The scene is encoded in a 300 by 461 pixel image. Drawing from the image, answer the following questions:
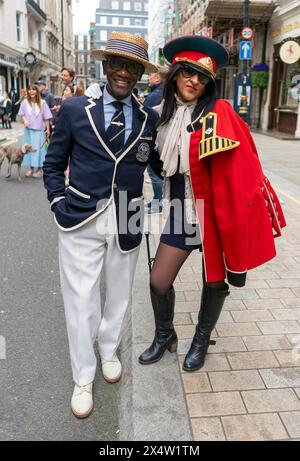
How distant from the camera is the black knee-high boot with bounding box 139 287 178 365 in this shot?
2854 millimetres

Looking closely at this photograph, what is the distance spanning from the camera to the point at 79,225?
7.96ft

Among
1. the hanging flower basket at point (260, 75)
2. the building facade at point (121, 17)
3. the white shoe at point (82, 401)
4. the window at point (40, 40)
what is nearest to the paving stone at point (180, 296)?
the white shoe at point (82, 401)

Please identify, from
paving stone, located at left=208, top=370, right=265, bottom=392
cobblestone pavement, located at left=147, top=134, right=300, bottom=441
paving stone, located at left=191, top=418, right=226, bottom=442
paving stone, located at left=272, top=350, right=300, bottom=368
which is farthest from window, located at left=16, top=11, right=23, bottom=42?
paving stone, located at left=191, top=418, right=226, bottom=442

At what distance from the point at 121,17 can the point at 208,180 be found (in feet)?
494

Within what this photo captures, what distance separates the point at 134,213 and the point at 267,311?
1.66 m

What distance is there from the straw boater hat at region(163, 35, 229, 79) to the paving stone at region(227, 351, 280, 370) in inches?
68.2

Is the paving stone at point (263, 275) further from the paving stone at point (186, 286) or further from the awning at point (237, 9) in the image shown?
the awning at point (237, 9)

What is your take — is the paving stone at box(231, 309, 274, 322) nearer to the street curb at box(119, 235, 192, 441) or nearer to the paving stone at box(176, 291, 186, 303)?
the paving stone at box(176, 291, 186, 303)

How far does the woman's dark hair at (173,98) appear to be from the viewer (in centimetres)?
247

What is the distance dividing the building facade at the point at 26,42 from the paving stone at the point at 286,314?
25.4m

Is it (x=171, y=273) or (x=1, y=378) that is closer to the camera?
(x=171, y=273)

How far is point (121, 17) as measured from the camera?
139 m
